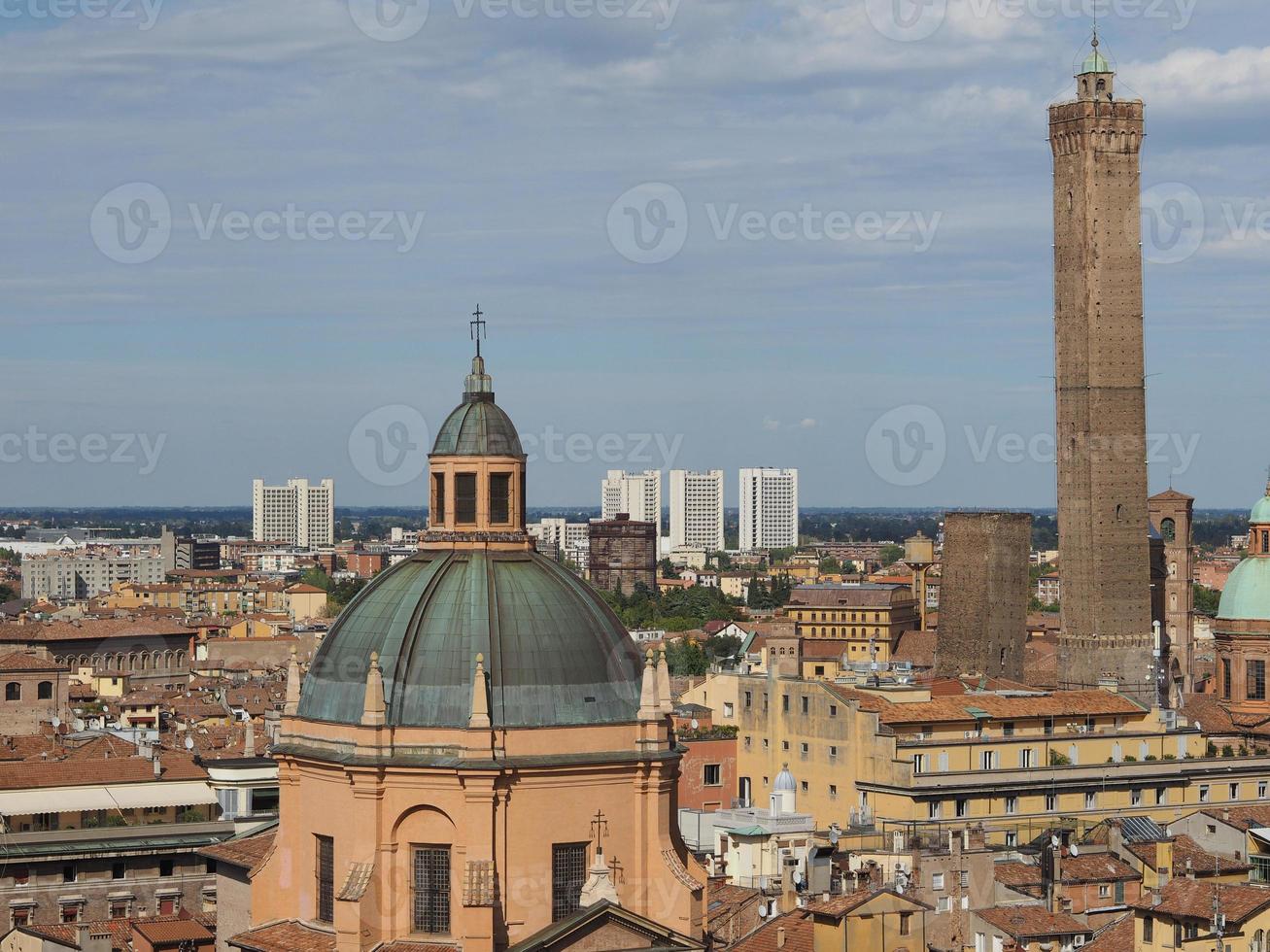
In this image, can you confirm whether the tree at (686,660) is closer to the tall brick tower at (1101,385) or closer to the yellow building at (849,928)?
the tall brick tower at (1101,385)

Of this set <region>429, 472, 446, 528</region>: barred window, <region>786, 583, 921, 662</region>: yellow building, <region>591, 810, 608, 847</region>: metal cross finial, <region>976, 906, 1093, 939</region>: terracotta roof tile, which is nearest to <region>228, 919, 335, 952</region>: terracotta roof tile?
<region>591, 810, 608, 847</region>: metal cross finial

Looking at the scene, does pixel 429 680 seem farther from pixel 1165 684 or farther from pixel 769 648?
pixel 1165 684

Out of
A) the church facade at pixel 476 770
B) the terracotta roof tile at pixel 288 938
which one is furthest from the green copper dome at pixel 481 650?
the terracotta roof tile at pixel 288 938

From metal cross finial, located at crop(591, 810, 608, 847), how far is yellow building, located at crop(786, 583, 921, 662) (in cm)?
9162

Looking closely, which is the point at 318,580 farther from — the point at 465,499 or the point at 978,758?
the point at 465,499

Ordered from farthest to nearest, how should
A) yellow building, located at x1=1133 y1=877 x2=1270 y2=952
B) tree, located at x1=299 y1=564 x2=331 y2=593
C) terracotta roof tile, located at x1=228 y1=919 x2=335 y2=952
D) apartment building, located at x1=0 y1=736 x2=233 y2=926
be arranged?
tree, located at x1=299 y1=564 x2=331 y2=593
apartment building, located at x1=0 y1=736 x2=233 y2=926
yellow building, located at x1=1133 y1=877 x2=1270 y2=952
terracotta roof tile, located at x1=228 y1=919 x2=335 y2=952

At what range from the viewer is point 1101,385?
85000mm

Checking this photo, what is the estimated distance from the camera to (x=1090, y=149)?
8544 centimetres

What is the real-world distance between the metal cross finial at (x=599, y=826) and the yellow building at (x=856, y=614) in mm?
91621

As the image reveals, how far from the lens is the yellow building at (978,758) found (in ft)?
175

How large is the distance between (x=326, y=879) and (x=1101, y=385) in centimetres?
6316

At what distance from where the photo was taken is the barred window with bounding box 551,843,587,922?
2444cm

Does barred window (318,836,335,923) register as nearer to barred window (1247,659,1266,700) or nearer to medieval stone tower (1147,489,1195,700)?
barred window (1247,659,1266,700)

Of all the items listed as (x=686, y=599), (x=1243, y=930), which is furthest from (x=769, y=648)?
(x=686, y=599)
